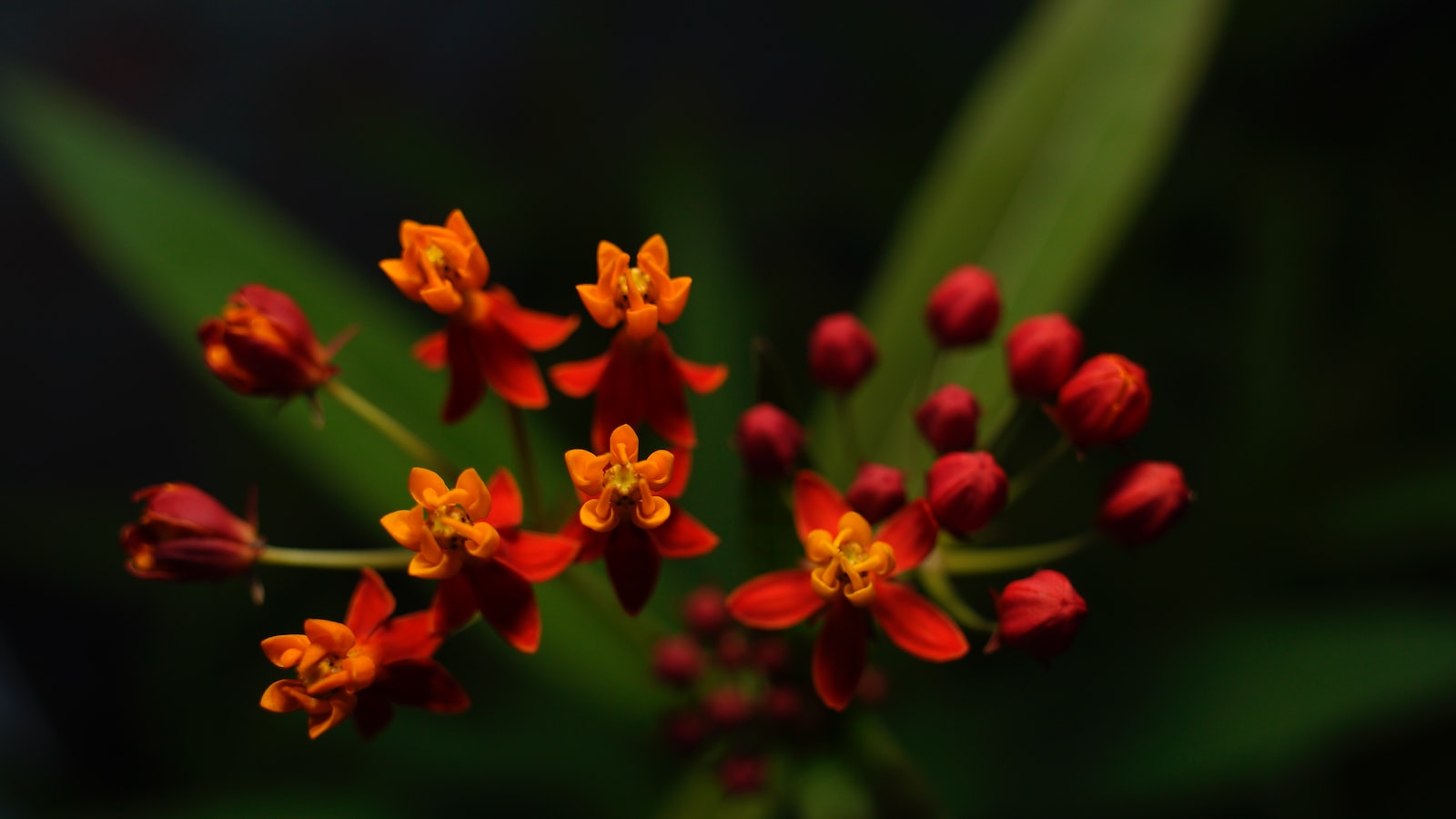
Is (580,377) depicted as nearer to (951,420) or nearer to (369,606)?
(369,606)

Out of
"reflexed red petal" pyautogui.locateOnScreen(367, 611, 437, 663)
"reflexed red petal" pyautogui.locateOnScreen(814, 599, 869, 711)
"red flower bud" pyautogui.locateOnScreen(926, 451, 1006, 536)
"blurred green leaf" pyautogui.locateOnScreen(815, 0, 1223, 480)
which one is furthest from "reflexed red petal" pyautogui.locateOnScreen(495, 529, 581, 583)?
"blurred green leaf" pyautogui.locateOnScreen(815, 0, 1223, 480)

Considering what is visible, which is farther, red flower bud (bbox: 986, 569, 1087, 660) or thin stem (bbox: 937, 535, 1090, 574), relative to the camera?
thin stem (bbox: 937, 535, 1090, 574)

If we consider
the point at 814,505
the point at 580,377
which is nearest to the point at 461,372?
the point at 580,377

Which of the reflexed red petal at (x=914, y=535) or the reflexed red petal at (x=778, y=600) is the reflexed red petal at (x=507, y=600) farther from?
the reflexed red petal at (x=914, y=535)

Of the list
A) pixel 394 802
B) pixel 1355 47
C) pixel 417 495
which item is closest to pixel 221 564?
pixel 417 495

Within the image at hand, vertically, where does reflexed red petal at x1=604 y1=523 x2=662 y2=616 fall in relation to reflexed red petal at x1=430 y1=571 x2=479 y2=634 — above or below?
above

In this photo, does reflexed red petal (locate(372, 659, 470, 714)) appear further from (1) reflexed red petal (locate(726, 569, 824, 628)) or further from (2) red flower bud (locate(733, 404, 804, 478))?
(2) red flower bud (locate(733, 404, 804, 478))
